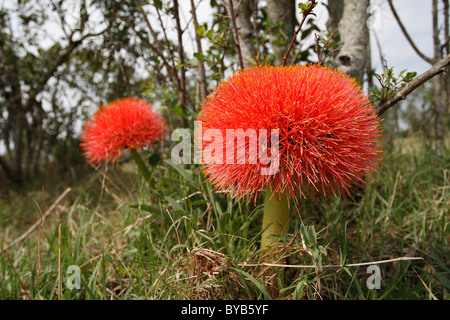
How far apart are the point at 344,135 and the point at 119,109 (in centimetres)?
126

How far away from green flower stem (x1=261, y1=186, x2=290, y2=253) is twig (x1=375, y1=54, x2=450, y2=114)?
28.4 inches

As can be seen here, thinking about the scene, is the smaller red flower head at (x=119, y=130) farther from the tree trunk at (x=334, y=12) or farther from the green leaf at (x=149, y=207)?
the tree trunk at (x=334, y=12)

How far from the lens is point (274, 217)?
1303 mm

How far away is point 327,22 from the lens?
2.35 meters

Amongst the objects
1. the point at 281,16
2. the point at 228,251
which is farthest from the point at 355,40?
the point at 228,251

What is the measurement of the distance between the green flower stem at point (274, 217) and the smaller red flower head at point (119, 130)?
87cm

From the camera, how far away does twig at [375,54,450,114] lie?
130 cm

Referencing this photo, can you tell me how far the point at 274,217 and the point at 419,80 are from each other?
0.88 meters

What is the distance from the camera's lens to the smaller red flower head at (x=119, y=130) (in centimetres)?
174

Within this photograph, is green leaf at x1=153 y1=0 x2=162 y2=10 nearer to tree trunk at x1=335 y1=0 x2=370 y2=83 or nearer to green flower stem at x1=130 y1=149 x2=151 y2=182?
green flower stem at x1=130 y1=149 x2=151 y2=182

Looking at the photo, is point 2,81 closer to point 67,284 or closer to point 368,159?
point 67,284
